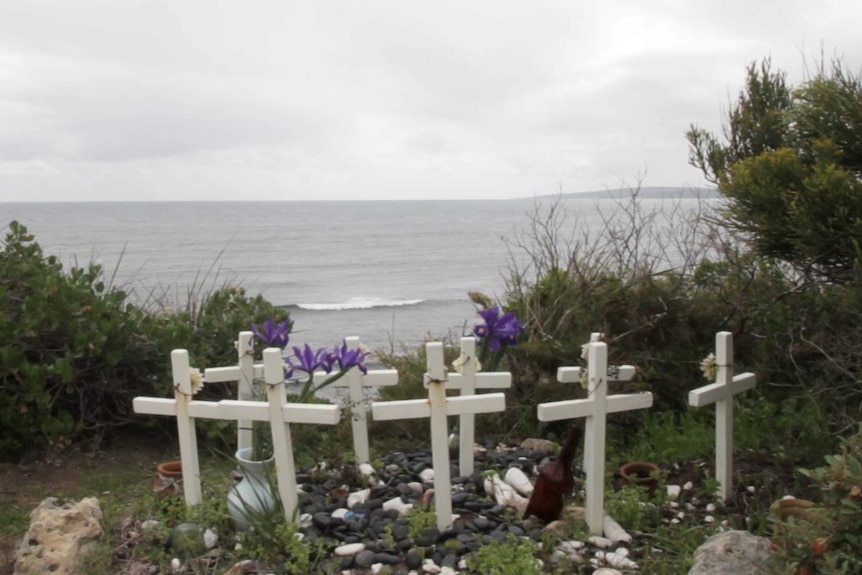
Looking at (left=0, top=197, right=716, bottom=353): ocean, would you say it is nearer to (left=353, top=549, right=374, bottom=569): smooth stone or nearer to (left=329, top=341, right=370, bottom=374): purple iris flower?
(left=329, top=341, right=370, bottom=374): purple iris flower

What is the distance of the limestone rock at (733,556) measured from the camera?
121 inches

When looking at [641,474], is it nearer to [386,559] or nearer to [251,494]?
[386,559]

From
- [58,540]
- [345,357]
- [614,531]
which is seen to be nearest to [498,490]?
[614,531]

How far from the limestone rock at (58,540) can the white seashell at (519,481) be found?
198 centimetres

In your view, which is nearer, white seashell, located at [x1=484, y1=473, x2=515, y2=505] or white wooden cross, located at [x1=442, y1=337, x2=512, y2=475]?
white seashell, located at [x1=484, y1=473, x2=515, y2=505]

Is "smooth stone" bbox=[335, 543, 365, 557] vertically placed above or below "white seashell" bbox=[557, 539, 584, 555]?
above

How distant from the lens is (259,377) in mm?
4496

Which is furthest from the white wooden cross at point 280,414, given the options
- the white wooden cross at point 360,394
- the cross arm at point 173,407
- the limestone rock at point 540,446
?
the limestone rock at point 540,446

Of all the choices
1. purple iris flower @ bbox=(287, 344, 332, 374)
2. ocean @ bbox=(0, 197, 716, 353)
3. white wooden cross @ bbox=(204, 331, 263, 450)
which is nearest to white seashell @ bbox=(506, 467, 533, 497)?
purple iris flower @ bbox=(287, 344, 332, 374)

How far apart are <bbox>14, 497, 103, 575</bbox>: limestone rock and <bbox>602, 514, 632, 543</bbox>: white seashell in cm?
227

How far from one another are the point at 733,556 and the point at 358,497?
179 centimetres

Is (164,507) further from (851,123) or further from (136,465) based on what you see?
(851,123)

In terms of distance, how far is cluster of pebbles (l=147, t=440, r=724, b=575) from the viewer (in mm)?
3592

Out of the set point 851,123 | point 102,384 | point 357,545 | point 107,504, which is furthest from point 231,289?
point 851,123
